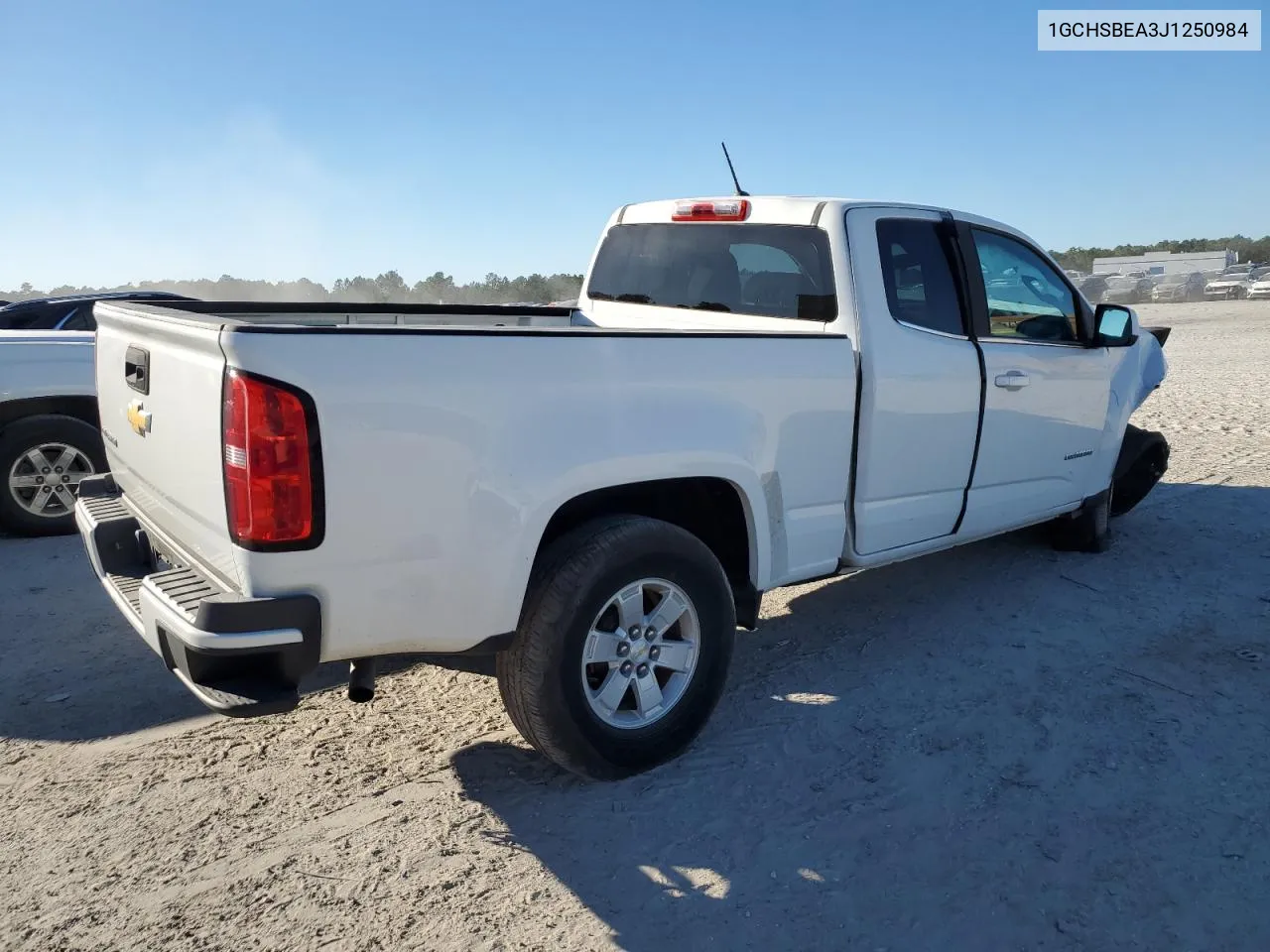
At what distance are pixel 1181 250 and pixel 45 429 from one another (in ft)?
319

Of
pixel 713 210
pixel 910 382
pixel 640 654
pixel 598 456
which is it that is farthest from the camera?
pixel 713 210

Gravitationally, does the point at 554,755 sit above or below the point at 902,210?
below

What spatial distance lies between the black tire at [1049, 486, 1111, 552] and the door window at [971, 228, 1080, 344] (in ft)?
3.84

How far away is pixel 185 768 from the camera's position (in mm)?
3463

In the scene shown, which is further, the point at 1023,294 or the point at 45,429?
the point at 45,429

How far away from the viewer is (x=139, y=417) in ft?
10.8

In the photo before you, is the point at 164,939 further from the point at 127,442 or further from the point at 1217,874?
the point at 1217,874

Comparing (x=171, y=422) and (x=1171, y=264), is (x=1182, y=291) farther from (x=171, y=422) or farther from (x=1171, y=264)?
(x=171, y=422)

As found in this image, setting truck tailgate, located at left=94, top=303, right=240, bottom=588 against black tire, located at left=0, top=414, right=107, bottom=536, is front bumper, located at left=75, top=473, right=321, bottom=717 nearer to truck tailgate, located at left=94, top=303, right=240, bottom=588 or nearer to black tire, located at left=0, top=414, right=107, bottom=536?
truck tailgate, located at left=94, top=303, right=240, bottom=588

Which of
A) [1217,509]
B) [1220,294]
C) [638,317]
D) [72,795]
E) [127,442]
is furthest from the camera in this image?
[1220,294]

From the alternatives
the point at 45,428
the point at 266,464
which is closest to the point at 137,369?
the point at 266,464

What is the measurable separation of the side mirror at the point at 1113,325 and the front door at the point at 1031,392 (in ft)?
0.29

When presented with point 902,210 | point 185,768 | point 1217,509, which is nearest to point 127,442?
point 185,768

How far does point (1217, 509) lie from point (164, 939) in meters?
→ 6.80
